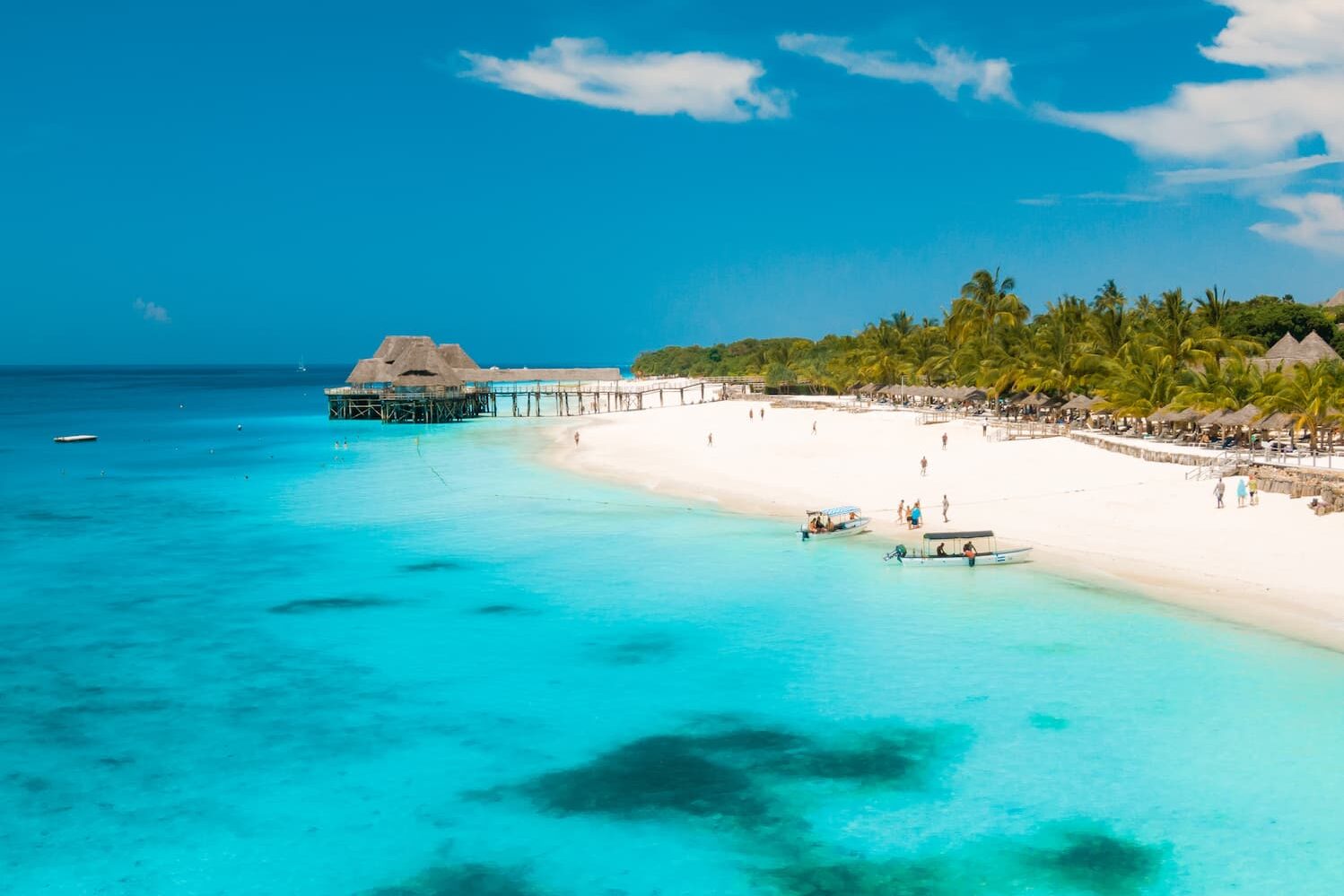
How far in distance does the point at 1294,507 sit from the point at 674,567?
15.9m

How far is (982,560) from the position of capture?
24.4 meters

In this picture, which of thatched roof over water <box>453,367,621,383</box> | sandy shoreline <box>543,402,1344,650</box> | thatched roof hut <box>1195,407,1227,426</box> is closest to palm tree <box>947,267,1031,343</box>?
sandy shoreline <box>543,402,1344,650</box>

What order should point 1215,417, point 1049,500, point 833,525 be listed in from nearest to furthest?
A: point 833,525, point 1049,500, point 1215,417

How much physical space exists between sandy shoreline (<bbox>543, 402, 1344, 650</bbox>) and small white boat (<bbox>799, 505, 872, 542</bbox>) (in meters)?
0.88

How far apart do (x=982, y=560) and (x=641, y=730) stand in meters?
12.5

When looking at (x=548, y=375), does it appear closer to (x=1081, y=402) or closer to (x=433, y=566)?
(x=1081, y=402)

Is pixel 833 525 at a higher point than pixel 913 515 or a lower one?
lower

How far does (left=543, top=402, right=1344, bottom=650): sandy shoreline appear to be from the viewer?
21.1 m

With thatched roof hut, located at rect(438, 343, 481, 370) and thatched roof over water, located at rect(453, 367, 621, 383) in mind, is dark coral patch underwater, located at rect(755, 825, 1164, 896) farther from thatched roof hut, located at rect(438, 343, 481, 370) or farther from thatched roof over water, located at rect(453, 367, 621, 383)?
thatched roof over water, located at rect(453, 367, 621, 383)

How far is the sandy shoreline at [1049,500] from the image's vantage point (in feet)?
69.2

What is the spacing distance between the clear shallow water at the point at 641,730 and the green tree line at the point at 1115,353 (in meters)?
18.1

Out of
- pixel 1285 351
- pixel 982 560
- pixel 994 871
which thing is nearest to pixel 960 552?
pixel 982 560

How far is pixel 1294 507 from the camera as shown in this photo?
25703 mm

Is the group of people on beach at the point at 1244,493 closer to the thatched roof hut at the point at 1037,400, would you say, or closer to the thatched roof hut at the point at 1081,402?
the thatched roof hut at the point at 1081,402
